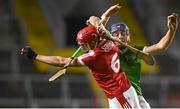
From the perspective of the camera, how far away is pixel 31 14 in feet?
59.8

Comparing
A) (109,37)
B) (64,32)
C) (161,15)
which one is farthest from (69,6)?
(109,37)

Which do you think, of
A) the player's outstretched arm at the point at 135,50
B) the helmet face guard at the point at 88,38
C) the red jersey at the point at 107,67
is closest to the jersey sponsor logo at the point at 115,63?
the red jersey at the point at 107,67

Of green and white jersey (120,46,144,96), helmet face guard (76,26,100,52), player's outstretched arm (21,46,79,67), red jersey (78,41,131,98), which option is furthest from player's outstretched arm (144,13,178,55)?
player's outstretched arm (21,46,79,67)

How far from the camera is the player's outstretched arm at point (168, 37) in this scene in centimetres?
834

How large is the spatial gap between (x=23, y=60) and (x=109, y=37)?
755cm

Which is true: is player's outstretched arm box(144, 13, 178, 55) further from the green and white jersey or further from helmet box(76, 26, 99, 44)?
helmet box(76, 26, 99, 44)

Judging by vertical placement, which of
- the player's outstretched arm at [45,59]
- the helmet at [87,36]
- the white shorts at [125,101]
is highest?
the helmet at [87,36]

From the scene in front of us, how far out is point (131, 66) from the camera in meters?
8.96

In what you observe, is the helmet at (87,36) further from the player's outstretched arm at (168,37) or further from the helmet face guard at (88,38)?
the player's outstretched arm at (168,37)

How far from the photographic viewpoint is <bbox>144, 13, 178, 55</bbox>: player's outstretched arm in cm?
834

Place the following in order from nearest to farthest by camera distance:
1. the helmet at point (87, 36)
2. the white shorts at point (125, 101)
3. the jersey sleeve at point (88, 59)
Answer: the helmet at point (87, 36), the jersey sleeve at point (88, 59), the white shorts at point (125, 101)

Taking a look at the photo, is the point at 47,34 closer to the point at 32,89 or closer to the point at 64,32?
the point at 64,32

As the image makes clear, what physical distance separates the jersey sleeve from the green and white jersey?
0.66m

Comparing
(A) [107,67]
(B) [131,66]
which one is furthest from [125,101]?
(B) [131,66]
